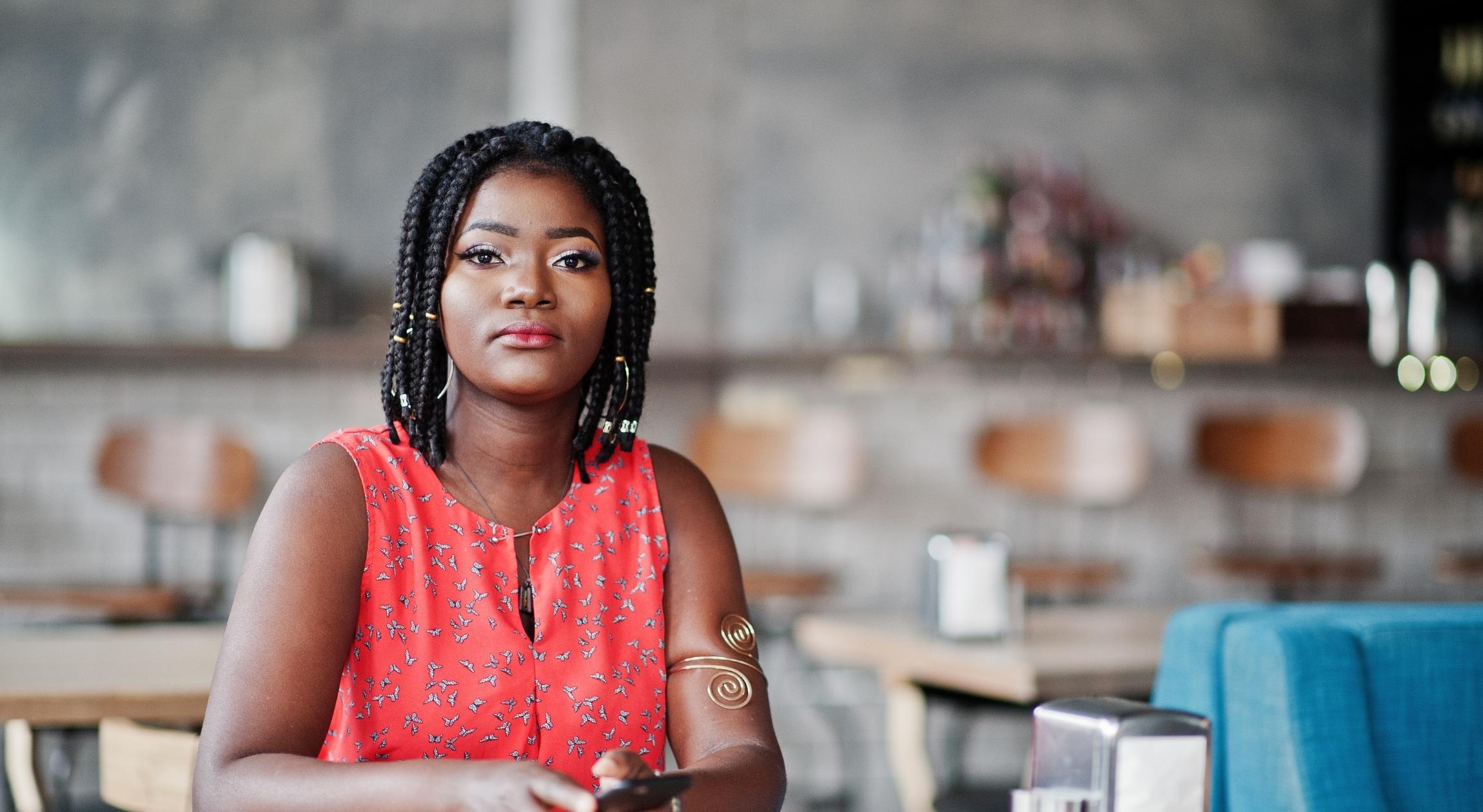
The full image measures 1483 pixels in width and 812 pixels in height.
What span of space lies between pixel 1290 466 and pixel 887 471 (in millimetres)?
1329

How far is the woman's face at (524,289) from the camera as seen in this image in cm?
142

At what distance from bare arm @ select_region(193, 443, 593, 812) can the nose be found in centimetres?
23

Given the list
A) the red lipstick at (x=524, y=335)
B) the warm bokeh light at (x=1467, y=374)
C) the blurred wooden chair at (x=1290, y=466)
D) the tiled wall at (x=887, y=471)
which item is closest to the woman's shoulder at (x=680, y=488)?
the red lipstick at (x=524, y=335)

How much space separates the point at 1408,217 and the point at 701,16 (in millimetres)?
3180

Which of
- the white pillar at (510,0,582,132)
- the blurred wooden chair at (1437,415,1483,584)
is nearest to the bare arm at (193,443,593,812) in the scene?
the white pillar at (510,0,582,132)

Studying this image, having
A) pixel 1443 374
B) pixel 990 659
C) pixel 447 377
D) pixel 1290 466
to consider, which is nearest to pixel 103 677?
pixel 447 377

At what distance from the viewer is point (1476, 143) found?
5.83m

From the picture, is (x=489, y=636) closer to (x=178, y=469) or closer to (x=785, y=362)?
(x=178, y=469)

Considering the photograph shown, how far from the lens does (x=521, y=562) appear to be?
1.47 metres

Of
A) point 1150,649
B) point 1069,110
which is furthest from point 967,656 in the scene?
point 1069,110

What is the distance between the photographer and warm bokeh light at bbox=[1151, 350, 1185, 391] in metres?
4.67

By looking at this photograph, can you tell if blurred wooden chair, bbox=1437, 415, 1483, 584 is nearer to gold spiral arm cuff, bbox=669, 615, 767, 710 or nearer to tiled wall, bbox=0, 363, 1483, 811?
tiled wall, bbox=0, 363, 1483, 811

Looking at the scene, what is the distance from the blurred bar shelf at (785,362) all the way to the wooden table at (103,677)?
2.12 m

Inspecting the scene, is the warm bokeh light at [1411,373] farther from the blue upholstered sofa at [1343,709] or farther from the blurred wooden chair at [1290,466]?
the blue upholstered sofa at [1343,709]
